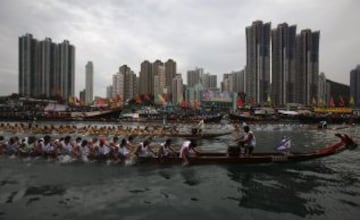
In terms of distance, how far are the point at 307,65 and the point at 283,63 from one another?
31.8 feet

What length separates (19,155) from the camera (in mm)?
19719

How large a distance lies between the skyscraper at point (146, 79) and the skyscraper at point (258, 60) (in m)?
57.0

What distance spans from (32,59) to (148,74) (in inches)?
2445

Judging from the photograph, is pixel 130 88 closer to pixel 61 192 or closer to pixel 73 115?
pixel 73 115

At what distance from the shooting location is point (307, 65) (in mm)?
120625

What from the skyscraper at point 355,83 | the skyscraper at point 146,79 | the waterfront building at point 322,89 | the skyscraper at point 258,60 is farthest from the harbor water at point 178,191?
the skyscraper at point 146,79

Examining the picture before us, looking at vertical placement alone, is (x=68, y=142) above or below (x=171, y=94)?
below

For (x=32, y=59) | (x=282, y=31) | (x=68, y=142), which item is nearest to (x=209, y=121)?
(x=68, y=142)

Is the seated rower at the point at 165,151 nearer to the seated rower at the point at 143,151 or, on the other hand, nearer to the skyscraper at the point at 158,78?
the seated rower at the point at 143,151

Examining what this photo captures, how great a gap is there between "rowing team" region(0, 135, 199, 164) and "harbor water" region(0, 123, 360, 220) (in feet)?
2.19

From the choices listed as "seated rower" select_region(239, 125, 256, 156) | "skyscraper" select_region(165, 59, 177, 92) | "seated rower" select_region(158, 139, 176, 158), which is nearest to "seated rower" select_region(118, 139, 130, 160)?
"seated rower" select_region(158, 139, 176, 158)

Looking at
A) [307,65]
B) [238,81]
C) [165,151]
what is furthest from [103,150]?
[238,81]

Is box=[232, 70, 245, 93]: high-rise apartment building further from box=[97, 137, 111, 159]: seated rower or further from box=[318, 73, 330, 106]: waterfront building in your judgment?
box=[97, 137, 111, 159]: seated rower

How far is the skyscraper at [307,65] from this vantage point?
119 meters
